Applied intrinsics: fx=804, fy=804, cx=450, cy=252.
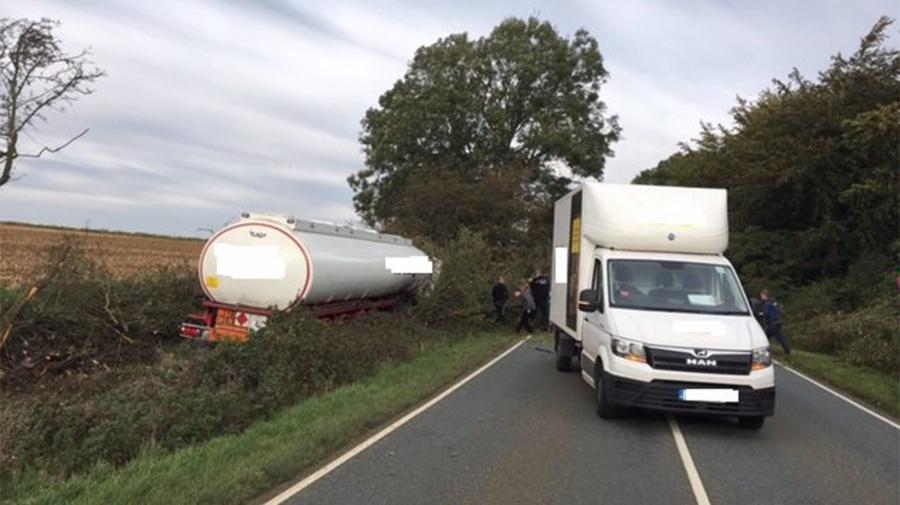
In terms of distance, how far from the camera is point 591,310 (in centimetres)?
1060

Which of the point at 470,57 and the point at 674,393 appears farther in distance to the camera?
the point at 470,57

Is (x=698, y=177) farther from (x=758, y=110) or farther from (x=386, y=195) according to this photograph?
(x=386, y=195)

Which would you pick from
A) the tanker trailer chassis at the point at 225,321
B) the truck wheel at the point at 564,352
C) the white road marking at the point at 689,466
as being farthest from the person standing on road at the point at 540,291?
the white road marking at the point at 689,466

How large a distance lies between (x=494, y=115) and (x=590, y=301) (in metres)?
40.4

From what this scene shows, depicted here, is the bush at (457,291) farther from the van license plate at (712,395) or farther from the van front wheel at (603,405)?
the van license plate at (712,395)

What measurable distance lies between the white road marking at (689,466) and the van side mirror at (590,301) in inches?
68.3

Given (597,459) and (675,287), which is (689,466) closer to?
(597,459)

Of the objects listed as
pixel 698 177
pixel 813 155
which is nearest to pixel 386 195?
pixel 698 177

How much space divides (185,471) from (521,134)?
46.6 metres

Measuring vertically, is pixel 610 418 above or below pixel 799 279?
below

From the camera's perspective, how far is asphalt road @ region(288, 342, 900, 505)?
675 centimetres

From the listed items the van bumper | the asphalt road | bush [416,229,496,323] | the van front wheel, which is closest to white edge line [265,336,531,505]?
the asphalt road

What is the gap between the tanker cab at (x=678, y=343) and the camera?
30.0ft

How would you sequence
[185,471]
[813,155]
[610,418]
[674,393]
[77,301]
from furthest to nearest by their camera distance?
[813,155] → [77,301] → [610,418] → [674,393] → [185,471]
